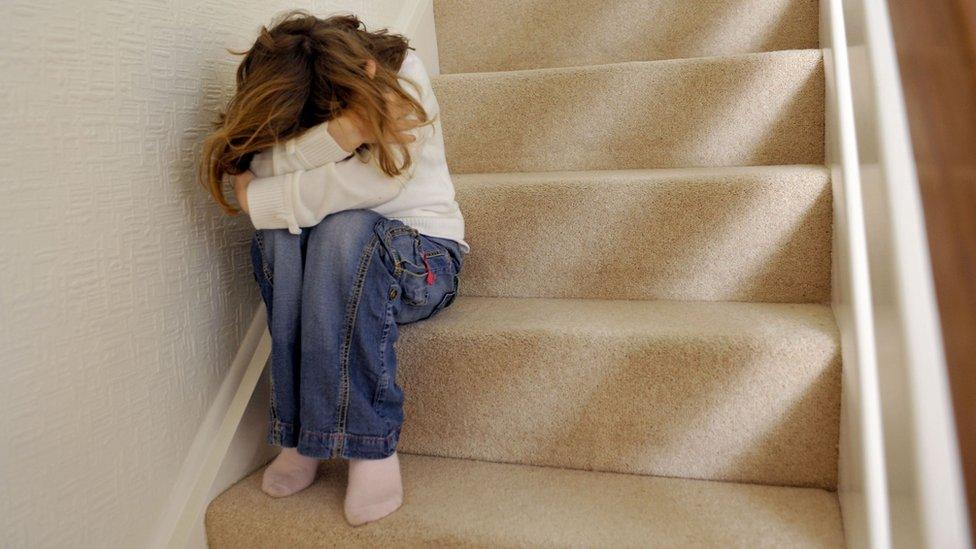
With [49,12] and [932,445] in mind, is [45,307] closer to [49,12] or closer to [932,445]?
[49,12]

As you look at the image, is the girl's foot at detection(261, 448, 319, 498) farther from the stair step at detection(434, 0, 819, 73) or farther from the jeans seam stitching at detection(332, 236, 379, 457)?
the stair step at detection(434, 0, 819, 73)

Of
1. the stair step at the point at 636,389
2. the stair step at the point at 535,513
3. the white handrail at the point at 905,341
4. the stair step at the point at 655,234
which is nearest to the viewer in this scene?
the white handrail at the point at 905,341

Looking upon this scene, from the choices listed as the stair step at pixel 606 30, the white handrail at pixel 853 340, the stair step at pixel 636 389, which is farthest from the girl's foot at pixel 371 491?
the stair step at pixel 606 30

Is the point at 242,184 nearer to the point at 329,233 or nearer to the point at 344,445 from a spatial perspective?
the point at 329,233

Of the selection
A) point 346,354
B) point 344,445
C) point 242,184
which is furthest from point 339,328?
point 242,184

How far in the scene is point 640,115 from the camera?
1.40 meters

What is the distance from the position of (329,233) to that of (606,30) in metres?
0.91

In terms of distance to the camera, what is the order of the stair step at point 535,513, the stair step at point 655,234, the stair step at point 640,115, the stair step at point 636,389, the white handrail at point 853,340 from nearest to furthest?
the white handrail at point 853,340 < the stair step at point 535,513 < the stair step at point 636,389 < the stair step at point 655,234 < the stair step at point 640,115

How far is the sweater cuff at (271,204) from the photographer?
1.00 meters

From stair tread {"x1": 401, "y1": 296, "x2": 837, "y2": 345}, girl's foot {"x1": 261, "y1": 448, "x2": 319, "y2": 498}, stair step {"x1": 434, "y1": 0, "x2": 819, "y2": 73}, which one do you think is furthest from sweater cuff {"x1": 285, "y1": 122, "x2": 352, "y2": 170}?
stair step {"x1": 434, "y1": 0, "x2": 819, "y2": 73}

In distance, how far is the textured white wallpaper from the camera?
78 centimetres

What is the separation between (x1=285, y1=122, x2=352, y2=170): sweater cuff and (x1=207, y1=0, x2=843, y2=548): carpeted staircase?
0.26m

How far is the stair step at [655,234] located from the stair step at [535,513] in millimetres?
313

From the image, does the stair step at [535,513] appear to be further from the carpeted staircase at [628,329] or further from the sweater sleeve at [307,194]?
the sweater sleeve at [307,194]
